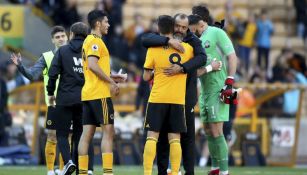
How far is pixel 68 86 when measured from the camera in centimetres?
1731

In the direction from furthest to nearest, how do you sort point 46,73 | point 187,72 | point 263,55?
point 263,55 < point 46,73 < point 187,72

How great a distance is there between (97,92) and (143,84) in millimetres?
5592

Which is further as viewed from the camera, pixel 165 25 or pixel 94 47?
pixel 94 47

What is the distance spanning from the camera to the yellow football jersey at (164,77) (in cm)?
1578

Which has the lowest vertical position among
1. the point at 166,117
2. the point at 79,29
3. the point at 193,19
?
the point at 166,117

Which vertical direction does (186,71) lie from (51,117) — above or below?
above

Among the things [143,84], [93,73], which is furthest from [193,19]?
[143,84]

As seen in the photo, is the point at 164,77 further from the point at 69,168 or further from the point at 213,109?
the point at 69,168

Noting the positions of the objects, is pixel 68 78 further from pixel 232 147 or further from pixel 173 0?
pixel 173 0

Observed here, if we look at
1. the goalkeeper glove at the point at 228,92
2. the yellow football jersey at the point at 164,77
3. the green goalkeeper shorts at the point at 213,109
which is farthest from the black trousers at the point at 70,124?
the goalkeeper glove at the point at 228,92

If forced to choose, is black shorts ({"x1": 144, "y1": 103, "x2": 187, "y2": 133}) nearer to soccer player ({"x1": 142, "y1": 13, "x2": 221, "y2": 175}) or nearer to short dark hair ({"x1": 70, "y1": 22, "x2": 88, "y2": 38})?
soccer player ({"x1": 142, "y1": 13, "x2": 221, "y2": 175})

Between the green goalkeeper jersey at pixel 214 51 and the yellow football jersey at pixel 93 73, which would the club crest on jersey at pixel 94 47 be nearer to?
the yellow football jersey at pixel 93 73

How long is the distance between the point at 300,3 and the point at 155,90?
57.3 ft

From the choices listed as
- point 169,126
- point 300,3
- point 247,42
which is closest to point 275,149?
point 247,42
